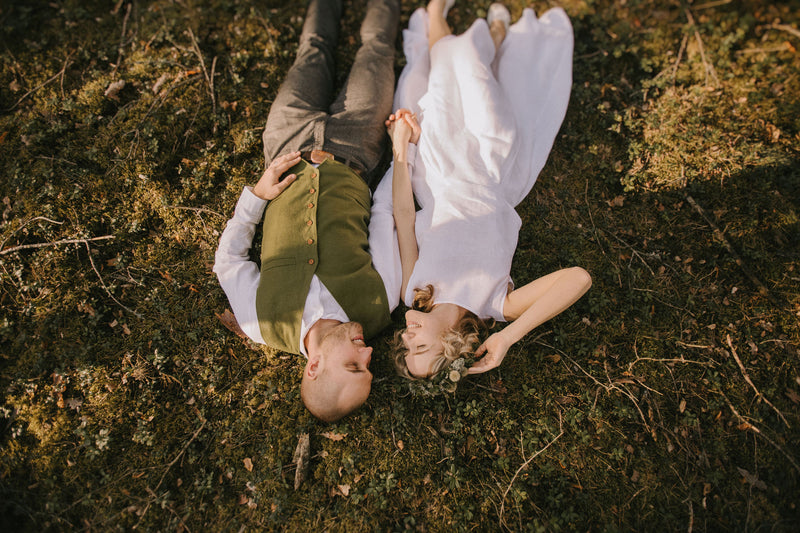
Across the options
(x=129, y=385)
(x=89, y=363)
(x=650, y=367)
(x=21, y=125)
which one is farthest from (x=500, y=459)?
(x=21, y=125)

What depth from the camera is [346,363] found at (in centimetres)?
334

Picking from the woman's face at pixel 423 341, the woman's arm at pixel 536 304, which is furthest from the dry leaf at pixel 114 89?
the woman's arm at pixel 536 304

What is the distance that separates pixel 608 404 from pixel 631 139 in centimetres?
299

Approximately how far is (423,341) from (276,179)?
6.70 feet

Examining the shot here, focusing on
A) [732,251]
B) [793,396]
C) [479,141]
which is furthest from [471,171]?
[793,396]

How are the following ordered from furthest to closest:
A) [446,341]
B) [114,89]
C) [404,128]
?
[114,89]
[404,128]
[446,341]

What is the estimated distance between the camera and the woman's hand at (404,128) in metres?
4.11

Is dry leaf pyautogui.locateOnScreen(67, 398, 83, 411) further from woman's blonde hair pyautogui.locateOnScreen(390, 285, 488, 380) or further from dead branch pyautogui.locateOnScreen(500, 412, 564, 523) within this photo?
dead branch pyautogui.locateOnScreen(500, 412, 564, 523)

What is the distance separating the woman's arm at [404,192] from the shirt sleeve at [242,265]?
4.35 ft

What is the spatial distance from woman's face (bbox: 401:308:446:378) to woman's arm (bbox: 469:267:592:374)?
1.32ft

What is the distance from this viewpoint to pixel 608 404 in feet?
12.9

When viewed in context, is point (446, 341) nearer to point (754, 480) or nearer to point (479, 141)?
point (479, 141)

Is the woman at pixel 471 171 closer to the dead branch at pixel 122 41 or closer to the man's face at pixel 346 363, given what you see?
the man's face at pixel 346 363

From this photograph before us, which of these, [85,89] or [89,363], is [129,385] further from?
[85,89]
